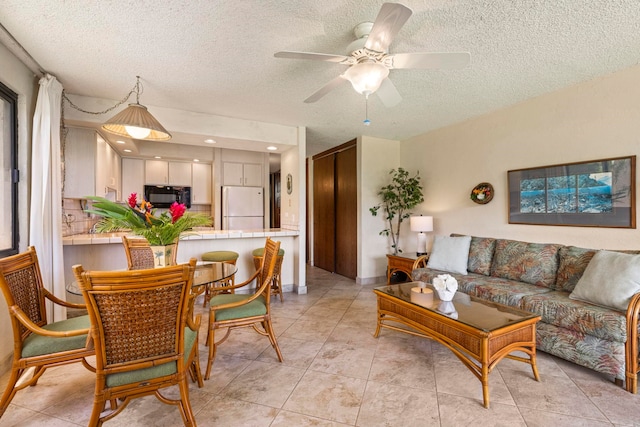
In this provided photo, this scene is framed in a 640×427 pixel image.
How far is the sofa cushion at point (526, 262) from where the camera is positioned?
2.84 meters

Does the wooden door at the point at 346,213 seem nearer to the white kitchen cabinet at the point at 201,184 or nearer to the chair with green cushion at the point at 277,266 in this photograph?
the chair with green cushion at the point at 277,266

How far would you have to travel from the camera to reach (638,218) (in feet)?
8.22

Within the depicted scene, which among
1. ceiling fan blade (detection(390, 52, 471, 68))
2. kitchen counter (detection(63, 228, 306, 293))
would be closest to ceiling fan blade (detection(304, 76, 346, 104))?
ceiling fan blade (detection(390, 52, 471, 68))

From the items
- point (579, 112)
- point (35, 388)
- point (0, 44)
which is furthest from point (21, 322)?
point (579, 112)

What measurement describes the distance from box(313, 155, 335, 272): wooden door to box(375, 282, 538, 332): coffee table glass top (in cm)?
318

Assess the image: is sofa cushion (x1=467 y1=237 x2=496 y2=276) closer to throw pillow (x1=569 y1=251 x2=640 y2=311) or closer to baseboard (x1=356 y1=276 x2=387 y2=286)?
throw pillow (x1=569 y1=251 x2=640 y2=311)

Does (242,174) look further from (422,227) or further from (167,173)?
(422,227)

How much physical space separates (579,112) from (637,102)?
409 mm

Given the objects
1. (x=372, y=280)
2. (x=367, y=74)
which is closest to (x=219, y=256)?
(x=372, y=280)

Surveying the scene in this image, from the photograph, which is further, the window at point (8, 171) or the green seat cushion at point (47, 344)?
the window at point (8, 171)

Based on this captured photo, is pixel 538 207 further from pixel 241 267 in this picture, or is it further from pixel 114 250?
pixel 114 250

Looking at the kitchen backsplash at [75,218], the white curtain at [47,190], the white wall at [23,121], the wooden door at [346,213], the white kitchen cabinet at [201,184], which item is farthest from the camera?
the white kitchen cabinet at [201,184]

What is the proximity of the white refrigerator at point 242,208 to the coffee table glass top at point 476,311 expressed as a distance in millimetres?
3734

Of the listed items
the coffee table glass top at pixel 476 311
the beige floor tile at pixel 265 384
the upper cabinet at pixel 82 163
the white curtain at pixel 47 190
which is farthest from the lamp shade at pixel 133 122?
the coffee table glass top at pixel 476 311
